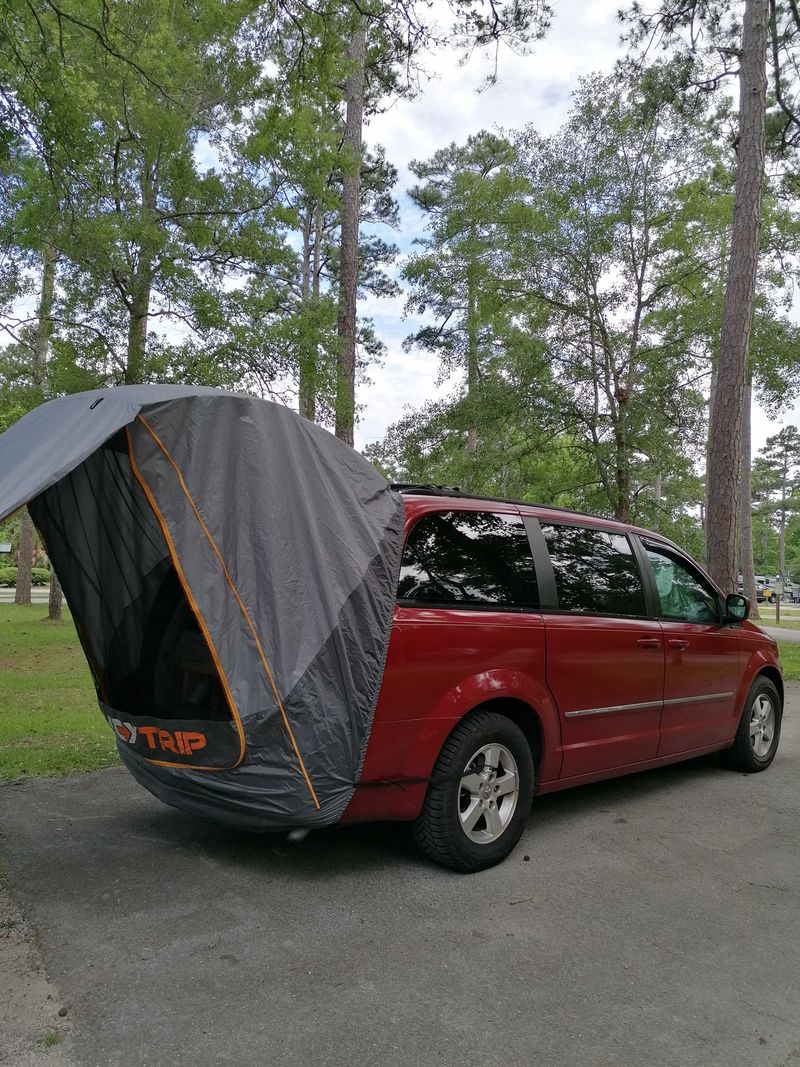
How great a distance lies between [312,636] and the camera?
3277 mm

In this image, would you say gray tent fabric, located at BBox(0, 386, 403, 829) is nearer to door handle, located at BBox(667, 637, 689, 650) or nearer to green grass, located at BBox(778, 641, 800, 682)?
door handle, located at BBox(667, 637, 689, 650)

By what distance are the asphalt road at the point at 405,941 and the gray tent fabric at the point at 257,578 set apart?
470mm

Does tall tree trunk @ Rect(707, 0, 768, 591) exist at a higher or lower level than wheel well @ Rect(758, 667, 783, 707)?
higher

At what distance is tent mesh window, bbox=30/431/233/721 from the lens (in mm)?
3893

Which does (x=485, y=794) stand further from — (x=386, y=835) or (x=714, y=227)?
(x=714, y=227)

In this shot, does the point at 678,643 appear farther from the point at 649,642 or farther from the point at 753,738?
the point at 753,738

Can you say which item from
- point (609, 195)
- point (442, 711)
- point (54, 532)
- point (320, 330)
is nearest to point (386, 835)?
point (442, 711)

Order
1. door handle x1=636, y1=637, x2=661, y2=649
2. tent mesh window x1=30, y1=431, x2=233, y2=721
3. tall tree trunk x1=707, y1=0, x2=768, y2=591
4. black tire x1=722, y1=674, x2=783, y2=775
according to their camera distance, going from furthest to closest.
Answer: tall tree trunk x1=707, y1=0, x2=768, y2=591, black tire x1=722, y1=674, x2=783, y2=775, door handle x1=636, y1=637, x2=661, y2=649, tent mesh window x1=30, y1=431, x2=233, y2=721

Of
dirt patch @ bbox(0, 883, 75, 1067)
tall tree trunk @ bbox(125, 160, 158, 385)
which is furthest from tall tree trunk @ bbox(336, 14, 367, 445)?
dirt patch @ bbox(0, 883, 75, 1067)

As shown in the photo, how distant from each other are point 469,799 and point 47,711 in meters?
5.78

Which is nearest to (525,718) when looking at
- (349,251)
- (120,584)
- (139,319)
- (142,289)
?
(120,584)

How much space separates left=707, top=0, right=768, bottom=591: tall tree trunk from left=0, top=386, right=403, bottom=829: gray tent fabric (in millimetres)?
7426

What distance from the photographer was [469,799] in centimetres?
382

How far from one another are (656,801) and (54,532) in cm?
416
